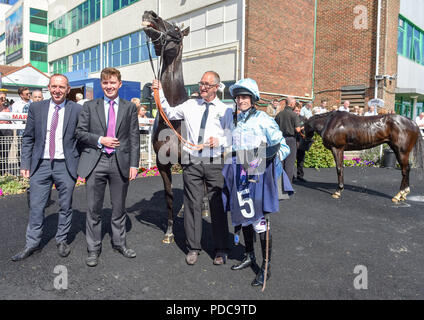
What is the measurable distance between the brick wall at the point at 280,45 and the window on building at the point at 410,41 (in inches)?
197

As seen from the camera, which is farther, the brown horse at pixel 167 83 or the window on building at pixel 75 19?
the window on building at pixel 75 19

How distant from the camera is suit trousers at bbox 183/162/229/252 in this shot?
370 cm

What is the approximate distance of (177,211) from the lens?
5820 mm

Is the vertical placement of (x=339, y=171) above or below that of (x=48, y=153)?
below

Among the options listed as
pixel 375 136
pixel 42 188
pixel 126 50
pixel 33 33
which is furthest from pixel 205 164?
pixel 33 33

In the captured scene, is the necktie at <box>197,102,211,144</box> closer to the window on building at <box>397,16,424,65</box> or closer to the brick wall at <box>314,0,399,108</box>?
the brick wall at <box>314,0,399,108</box>

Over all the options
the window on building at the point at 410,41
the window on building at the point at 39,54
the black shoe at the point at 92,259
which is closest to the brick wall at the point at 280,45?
the window on building at the point at 410,41

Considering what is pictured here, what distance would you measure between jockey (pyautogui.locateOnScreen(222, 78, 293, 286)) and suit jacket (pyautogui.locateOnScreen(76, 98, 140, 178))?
48.5 inches

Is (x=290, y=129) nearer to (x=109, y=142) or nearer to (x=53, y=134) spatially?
(x=109, y=142)

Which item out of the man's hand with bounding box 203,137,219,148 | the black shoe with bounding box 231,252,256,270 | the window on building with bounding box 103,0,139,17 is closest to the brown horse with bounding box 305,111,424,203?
the black shoe with bounding box 231,252,256,270

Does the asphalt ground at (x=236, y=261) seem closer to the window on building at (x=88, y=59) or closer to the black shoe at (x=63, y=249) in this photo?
the black shoe at (x=63, y=249)

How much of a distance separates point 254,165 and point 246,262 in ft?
3.71

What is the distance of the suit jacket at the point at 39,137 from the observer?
12.3ft

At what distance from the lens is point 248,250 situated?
361 cm
